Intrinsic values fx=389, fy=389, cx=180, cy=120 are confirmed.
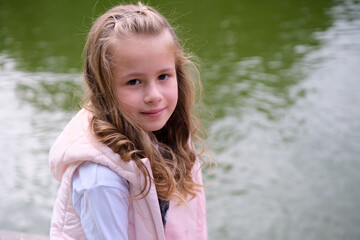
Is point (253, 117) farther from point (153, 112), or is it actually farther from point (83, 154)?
point (83, 154)

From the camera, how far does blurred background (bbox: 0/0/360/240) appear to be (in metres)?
2.65

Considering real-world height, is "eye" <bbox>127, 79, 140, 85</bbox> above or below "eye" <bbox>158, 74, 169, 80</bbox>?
above

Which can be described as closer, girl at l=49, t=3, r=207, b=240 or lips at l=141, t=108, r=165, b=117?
girl at l=49, t=3, r=207, b=240

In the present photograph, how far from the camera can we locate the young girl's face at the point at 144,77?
3.68 feet

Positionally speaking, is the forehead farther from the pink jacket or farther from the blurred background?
the blurred background

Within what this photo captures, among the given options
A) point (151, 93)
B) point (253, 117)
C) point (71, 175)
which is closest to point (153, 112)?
point (151, 93)

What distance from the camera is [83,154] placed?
1.04m

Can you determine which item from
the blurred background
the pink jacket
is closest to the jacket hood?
the pink jacket

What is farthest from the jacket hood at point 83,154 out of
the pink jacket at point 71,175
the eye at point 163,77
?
the eye at point 163,77

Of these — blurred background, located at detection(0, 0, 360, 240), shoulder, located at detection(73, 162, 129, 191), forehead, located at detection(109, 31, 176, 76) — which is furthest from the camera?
blurred background, located at detection(0, 0, 360, 240)

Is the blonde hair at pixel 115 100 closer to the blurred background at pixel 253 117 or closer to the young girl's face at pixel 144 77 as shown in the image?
the young girl's face at pixel 144 77

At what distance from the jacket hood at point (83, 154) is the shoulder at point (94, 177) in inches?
0.6

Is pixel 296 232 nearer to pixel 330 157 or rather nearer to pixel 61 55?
pixel 330 157

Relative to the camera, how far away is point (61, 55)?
5285mm
